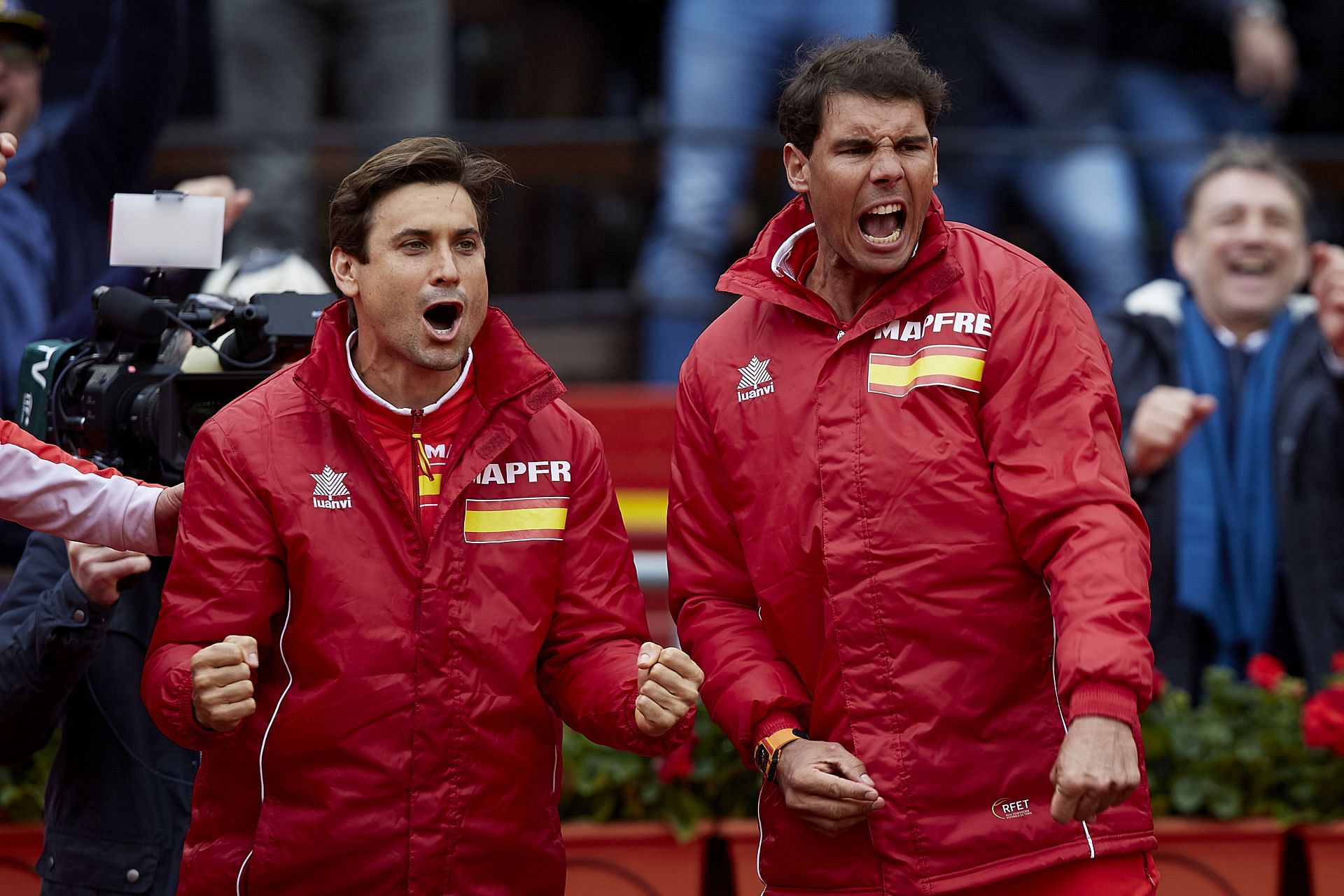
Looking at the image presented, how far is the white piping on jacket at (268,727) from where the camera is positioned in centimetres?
316

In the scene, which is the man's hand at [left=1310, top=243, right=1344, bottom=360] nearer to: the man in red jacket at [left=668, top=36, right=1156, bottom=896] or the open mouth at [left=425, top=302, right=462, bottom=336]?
the man in red jacket at [left=668, top=36, right=1156, bottom=896]

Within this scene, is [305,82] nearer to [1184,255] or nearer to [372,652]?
[1184,255]

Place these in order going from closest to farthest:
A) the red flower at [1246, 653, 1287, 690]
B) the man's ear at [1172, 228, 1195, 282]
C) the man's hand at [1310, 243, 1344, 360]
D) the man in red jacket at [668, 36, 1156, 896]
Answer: the man in red jacket at [668, 36, 1156, 896], the man's hand at [1310, 243, 1344, 360], the red flower at [1246, 653, 1287, 690], the man's ear at [1172, 228, 1195, 282]

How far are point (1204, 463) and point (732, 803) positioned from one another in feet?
6.08

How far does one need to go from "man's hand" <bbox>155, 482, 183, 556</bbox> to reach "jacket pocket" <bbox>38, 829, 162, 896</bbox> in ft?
2.21

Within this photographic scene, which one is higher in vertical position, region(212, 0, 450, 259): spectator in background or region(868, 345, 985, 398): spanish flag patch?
region(212, 0, 450, 259): spectator in background

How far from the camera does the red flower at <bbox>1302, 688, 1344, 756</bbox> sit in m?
4.44

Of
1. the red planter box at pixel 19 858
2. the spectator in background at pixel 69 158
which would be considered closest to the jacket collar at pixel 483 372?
the red planter box at pixel 19 858

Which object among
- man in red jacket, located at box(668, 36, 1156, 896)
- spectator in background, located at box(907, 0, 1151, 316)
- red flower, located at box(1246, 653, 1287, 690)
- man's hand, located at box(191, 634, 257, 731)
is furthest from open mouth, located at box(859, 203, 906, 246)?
spectator in background, located at box(907, 0, 1151, 316)

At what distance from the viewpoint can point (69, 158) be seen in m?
5.35

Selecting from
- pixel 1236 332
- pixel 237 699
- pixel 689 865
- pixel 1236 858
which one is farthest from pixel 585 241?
pixel 237 699

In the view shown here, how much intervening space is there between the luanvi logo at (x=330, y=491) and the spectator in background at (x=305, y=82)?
10.4 feet

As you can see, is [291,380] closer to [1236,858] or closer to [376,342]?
[376,342]

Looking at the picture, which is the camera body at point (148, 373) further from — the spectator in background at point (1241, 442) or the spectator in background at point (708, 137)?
the spectator in background at point (708, 137)
